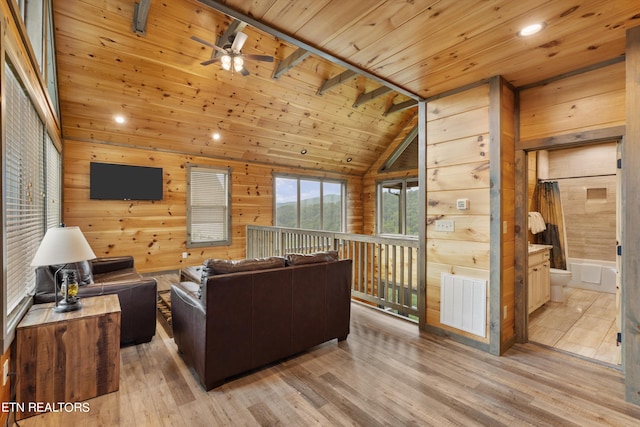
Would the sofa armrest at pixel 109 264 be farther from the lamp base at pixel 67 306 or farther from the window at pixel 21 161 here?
the lamp base at pixel 67 306

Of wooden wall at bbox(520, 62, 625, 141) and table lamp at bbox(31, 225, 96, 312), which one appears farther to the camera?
wooden wall at bbox(520, 62, 625, 141)

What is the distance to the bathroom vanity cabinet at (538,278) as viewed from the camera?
3943mm

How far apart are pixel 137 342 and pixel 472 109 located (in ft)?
13.6

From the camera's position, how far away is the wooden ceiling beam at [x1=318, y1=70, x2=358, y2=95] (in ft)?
16.1

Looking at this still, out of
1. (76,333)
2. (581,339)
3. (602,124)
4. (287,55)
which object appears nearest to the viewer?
(76,333)

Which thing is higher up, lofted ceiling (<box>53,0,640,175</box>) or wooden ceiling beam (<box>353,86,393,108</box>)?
wooden ceiling beam (<box>353,86,393,108</box>)

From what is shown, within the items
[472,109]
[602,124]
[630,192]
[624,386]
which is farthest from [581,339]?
[472,109]

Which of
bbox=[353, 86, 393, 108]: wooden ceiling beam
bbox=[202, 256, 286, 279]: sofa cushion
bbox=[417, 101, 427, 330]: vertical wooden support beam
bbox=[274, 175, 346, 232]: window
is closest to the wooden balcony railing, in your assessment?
bbox=[417, 101, 427, 330]: vertical wooden support beam

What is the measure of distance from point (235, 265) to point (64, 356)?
4.19ft

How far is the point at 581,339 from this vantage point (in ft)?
10.5

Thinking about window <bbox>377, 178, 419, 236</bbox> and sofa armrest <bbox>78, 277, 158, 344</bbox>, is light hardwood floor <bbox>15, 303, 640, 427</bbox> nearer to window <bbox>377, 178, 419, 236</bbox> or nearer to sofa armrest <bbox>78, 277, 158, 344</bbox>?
sofa armrest <bbox>78, 277, 158, 344</bbox>

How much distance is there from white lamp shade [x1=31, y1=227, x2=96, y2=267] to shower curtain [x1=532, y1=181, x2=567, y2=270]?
22.1 ft

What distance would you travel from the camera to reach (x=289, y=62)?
455cm

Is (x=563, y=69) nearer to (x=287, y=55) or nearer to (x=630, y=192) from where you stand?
(x=630, y=192)
